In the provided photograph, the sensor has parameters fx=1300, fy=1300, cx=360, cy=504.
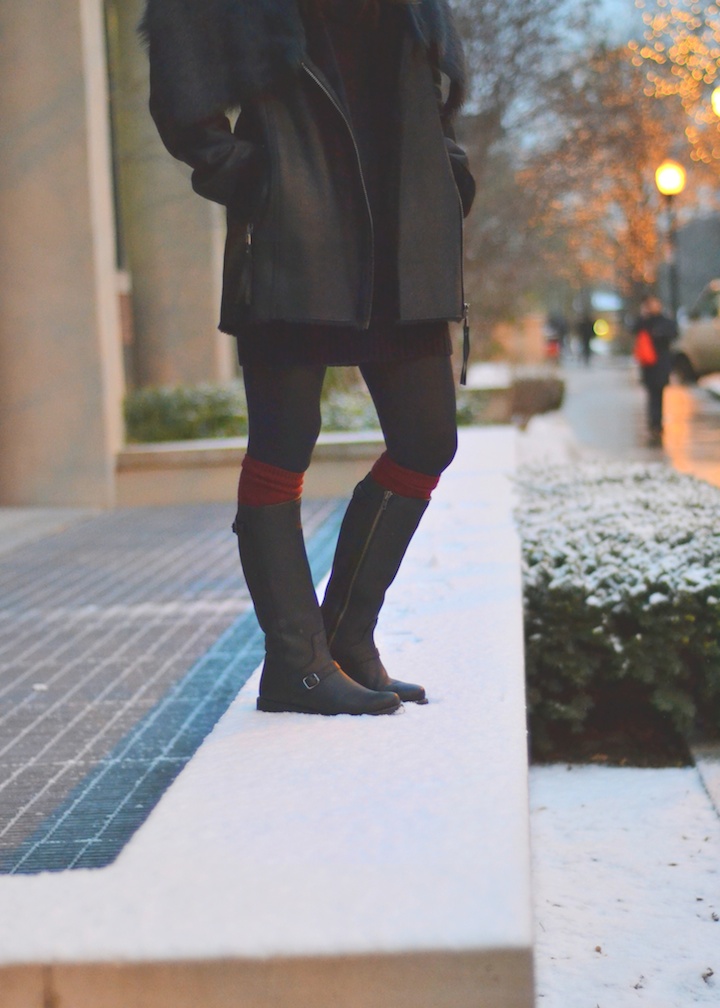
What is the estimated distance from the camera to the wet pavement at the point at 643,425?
13078 millimetres

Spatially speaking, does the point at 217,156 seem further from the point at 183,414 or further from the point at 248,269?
the point at 183,414

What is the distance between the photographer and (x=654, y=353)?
55.7 feet

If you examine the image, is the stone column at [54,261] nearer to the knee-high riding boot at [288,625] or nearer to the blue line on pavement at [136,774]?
the blue line on pavement at [136,774]

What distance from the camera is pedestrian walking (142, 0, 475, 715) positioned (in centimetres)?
248

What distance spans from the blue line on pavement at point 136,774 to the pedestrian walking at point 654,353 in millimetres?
12394

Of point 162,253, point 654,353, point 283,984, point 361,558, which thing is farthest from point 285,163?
point 654,353

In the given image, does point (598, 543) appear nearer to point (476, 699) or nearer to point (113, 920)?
point (476, 699)

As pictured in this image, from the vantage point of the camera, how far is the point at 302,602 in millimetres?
2670

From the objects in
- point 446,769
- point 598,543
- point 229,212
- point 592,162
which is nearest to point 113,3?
point 592,162

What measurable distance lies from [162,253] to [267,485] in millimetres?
11076

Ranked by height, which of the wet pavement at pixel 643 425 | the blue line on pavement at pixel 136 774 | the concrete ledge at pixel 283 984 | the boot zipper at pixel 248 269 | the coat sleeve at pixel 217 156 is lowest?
the wet pavement at pixel 643 425

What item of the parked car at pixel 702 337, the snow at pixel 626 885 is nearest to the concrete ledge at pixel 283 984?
the snow at pixel 626 885

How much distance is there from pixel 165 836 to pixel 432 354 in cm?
117

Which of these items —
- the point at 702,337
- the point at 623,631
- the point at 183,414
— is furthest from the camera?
the point at 702,337
